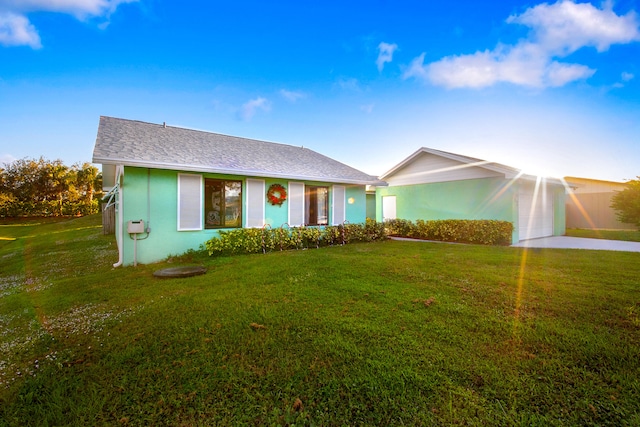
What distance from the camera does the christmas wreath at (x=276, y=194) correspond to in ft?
30.9

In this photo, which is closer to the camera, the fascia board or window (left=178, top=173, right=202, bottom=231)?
the fascia board

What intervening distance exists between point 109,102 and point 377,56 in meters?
10.8

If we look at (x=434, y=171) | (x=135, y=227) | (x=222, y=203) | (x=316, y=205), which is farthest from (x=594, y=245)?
(x=135, y=227)

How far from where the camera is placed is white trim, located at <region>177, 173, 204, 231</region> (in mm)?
7871

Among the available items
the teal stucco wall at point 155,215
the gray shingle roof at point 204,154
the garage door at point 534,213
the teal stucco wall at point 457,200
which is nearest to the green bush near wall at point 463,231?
the teal stucco wall at point 457,200

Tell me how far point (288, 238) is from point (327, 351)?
6.49 m

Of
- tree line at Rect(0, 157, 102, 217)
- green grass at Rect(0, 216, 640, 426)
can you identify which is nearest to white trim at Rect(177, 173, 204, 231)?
green grass at Rect(0, 216, 640, 426)

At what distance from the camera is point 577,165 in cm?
1627

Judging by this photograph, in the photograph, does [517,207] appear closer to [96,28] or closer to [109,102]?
[96,28]

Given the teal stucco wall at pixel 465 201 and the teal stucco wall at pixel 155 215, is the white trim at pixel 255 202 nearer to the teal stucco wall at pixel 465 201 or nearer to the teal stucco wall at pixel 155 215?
the teal stucco wall at pixel 155 215

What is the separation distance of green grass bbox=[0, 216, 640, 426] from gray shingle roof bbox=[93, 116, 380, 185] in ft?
11.4

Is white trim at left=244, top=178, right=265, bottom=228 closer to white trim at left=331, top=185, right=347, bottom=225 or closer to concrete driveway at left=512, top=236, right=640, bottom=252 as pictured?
white trim at left=331, top=185, right=347, bottom=225

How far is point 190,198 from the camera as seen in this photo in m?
8.03

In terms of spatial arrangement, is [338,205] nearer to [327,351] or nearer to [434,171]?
[434,171]
